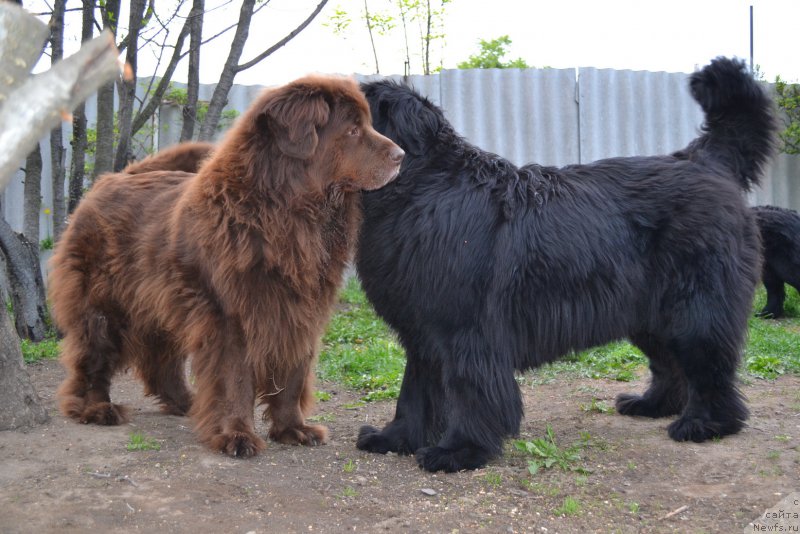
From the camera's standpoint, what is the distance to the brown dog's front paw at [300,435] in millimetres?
3941

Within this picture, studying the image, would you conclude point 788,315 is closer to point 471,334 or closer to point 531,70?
point 531,70

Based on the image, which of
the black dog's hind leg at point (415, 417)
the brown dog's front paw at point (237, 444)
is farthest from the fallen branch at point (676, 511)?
the brown dog's front paw at point (237, 444)

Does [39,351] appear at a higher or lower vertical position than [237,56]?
lower

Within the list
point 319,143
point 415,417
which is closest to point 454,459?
point 415,417

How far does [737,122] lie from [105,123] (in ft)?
15.1

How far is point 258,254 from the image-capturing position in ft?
11.5

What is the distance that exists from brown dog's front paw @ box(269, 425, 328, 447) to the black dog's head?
58.4 inches

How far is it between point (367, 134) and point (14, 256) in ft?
13.3

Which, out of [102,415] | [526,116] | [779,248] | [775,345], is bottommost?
[775,345]

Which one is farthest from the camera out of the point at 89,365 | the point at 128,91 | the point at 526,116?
the point at 526,116

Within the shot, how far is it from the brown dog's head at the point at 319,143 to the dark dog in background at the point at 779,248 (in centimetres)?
600

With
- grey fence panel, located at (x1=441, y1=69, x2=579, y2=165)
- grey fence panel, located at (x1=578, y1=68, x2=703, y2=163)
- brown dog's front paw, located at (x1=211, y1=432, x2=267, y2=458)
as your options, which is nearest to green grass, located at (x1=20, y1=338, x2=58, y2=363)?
brown dog's front paw, located at (x1=211, y1=432, x2=267, y2=458)

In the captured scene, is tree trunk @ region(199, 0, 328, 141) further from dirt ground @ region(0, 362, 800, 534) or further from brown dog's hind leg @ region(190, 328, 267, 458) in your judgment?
brown dog's hind leg @ region(190, 328, 267, 458)

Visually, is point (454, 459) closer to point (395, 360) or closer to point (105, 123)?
point (395, 360)
